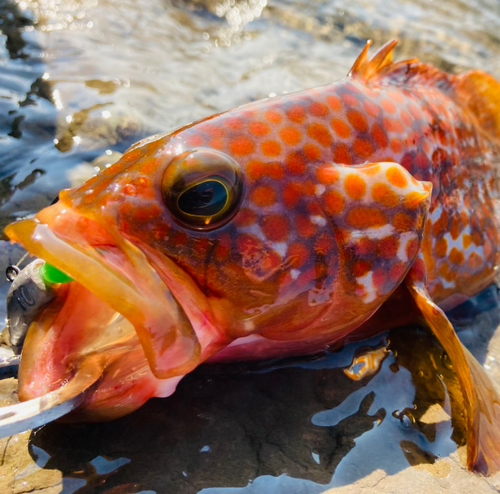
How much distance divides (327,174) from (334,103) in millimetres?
381

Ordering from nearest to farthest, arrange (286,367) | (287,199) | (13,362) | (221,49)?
(287,199) → (13,362) → (286,367) → (221,49)

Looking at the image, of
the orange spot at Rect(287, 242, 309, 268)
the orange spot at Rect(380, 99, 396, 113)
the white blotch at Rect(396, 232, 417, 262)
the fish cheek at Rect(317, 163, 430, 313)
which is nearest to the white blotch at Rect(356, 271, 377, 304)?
the fish cheek at Rect(317, 163, 430, 313)

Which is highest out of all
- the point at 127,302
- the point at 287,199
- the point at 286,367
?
the point at 287,199

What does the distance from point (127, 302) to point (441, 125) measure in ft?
6.53

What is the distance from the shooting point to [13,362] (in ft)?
6.38

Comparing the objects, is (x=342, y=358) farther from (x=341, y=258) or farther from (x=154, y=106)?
(x=154, y=106)

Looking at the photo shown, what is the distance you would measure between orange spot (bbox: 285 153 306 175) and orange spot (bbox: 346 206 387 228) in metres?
0.24

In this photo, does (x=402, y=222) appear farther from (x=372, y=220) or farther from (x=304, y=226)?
(x=304, y=226)

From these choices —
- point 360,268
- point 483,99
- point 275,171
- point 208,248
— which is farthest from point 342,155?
point 483,99

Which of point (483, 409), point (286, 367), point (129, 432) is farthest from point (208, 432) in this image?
point (483, 409)

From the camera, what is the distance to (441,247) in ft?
8.11

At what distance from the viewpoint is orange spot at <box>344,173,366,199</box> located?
1796mm

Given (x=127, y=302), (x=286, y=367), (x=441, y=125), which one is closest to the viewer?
(x=127, y=302)

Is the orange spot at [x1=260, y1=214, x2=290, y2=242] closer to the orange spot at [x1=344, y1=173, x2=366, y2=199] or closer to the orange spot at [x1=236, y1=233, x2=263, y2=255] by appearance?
the orange spot at [x1=236, y1=233, x2=263, y2=255]
